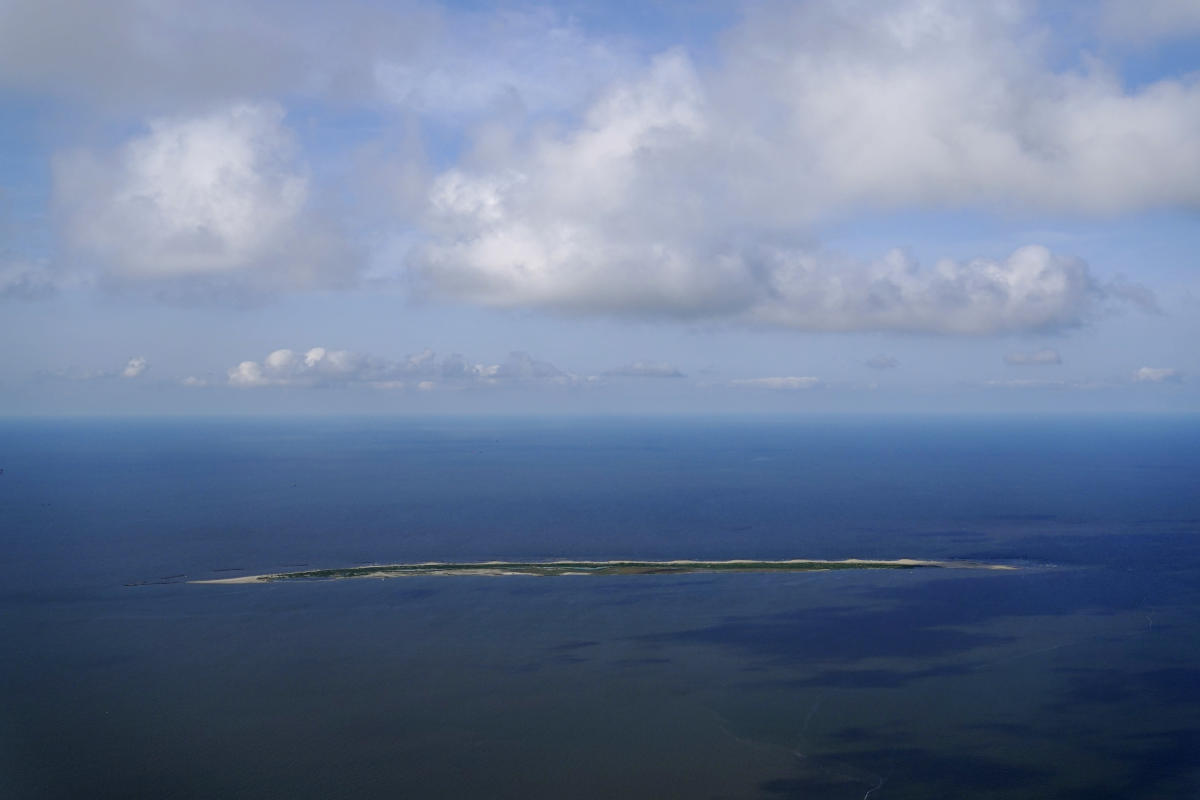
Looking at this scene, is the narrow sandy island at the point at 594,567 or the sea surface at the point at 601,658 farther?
the narrow sandy island at the point at 594,567

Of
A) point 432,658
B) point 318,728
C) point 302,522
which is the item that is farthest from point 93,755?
point 302,522

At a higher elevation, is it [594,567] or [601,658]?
[594,567]

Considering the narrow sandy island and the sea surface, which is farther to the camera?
the narrow sandy island

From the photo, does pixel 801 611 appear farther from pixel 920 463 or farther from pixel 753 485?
pixel 920 463

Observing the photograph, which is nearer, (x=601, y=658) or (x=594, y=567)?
(x=601, y=658)
